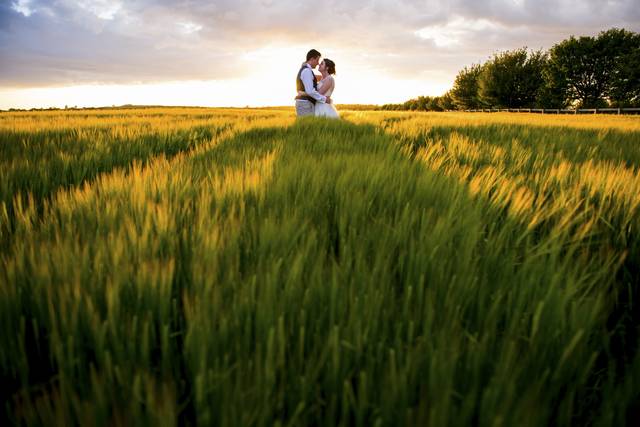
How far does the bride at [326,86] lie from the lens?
28.8 ft

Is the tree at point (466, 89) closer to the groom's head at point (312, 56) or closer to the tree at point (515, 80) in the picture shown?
the tree at point (515, 80)

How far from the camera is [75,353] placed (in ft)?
1.55

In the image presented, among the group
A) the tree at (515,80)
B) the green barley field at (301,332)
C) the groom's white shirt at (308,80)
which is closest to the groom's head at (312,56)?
the groom's white shirt at (308,80)

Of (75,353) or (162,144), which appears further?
(162,144)

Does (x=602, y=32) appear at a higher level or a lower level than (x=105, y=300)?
higher

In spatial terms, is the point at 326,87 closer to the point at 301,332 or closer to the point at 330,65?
the point at 330,65

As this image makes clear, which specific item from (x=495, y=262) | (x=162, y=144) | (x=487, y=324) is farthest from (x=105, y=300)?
(x=162, y=144)

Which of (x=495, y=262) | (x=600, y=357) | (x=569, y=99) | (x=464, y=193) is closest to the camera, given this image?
(x=600, y=357)

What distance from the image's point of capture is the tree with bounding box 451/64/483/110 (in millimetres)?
56125

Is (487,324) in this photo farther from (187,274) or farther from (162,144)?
(162,144)

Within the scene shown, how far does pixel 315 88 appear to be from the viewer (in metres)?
9.03

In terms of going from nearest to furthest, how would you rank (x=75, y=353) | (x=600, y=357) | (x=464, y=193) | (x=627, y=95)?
(x=75, y=353), (x=600, y=357), (x=464, y=193), (x=627, y=95)

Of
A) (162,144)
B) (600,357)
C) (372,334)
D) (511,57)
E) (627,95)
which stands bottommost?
(600,357)

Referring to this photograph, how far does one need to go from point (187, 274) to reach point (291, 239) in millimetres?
222
